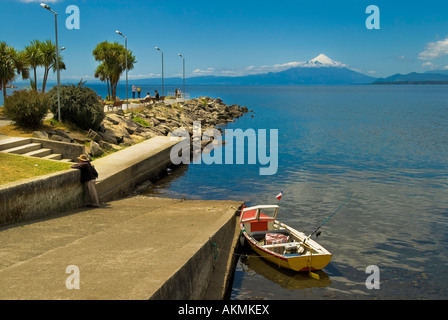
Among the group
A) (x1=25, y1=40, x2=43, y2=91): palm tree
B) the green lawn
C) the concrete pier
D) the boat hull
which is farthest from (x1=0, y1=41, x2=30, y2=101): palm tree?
the boat hull

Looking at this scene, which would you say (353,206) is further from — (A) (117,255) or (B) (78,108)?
(B) (78,108)

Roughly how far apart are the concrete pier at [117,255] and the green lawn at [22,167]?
1.92m

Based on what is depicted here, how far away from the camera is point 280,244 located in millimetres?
14797

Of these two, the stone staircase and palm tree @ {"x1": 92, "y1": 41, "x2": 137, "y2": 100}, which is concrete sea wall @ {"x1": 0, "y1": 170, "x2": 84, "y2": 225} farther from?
palm tree @ {"x1": 92, "y1": 41, "x2": 137, "y2": 100}

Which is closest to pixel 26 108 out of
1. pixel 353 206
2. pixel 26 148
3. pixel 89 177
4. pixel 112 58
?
pixel 26 148

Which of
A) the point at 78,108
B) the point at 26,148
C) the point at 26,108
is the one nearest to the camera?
the point at 26,148

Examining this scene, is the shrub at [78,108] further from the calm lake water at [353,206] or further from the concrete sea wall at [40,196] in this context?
the concrete sea wall at [40,196]

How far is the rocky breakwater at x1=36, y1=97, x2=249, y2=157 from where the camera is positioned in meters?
24.6

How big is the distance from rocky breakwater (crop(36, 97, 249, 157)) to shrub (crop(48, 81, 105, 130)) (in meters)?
1.10

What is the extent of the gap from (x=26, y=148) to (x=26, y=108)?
4390mm

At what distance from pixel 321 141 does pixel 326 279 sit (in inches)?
1383
